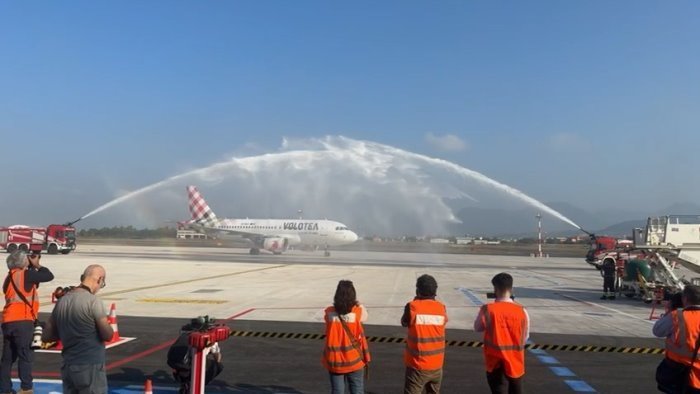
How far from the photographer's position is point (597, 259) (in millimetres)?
29359

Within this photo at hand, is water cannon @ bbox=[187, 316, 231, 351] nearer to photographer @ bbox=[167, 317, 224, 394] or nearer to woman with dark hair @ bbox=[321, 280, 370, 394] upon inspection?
photographer @ bbox=[167, 317, 224, 394]

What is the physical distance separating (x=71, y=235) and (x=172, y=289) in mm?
36392

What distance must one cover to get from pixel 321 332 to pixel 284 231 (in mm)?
51181

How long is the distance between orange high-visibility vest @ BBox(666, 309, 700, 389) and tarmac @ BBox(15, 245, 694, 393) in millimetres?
2856

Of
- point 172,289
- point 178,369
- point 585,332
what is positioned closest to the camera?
point 178,369

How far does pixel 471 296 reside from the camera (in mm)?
22625

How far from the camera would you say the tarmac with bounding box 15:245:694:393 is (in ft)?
29.5

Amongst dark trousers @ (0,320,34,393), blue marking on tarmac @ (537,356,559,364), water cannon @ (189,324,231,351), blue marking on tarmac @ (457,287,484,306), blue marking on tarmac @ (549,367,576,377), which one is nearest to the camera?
water cannon @ (189,324,231,351)

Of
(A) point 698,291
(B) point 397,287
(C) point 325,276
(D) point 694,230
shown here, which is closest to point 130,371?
(A) point 698,291

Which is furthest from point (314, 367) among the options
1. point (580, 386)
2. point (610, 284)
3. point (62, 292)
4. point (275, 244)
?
point (275, 244)

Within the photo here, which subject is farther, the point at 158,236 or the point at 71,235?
the point at 158,236

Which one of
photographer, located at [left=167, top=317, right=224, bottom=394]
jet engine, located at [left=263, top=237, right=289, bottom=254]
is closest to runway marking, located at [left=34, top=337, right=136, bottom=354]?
photographer, located at [left=167, top=317, right=224, bottom=394]

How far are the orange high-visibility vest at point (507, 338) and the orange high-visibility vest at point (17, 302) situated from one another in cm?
614

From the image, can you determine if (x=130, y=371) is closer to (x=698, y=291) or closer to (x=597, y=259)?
(x=698, y=291)
